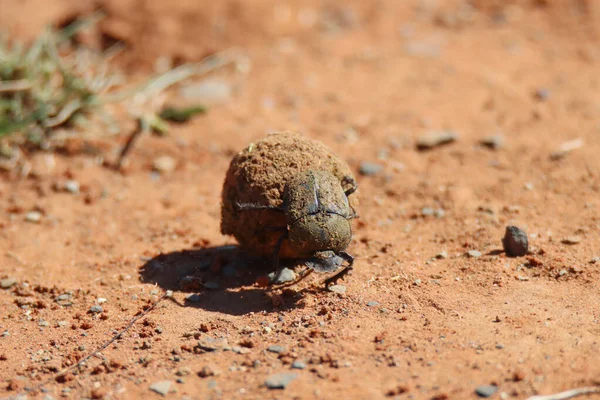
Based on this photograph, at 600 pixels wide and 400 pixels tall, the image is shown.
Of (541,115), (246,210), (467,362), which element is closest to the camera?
(467,362)

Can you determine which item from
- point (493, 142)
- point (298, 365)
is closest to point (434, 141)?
point (493, 142)

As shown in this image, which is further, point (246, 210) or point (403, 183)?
point (403, 183)

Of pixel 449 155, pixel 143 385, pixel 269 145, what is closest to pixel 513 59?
pixel 449 155

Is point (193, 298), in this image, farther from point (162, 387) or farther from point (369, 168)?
point (369, 168)

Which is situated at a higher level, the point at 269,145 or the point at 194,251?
the point at 269,145

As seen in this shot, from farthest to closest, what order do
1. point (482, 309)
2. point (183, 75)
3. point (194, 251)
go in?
point (183, 75), point (194, 251), point (482, 309)

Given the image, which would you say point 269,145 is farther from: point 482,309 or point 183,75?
point 183,75

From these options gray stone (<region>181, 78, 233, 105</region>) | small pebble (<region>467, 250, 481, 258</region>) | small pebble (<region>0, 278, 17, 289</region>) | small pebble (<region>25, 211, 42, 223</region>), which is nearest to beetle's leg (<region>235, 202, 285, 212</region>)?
small pebble (<region>467, 250, 481, 258</region>)

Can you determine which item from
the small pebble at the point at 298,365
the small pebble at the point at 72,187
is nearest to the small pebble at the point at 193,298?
the small pebble at the point at 298,365
